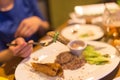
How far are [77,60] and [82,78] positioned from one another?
102mm

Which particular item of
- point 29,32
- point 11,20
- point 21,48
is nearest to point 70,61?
point 21,48

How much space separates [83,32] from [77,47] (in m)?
0.29

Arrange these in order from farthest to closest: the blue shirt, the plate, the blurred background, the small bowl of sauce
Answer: the blurred background → the blue shirt → the plate → the small bowl of sauce

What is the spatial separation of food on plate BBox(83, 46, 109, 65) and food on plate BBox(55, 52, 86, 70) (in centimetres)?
3

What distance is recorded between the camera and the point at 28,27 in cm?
155

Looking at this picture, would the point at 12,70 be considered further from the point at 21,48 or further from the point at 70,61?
the point at 70,61

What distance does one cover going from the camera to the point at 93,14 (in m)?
1.70

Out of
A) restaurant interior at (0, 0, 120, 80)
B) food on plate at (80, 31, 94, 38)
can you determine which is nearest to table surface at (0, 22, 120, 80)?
restaurant interior at (0, 0, 120, 80)

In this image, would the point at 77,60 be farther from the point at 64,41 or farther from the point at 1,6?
the point at 1,6

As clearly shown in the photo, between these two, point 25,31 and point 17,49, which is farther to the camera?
point 25,31

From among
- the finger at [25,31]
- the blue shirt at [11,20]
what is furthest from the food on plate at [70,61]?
Result: the blue shirt at [11,20]

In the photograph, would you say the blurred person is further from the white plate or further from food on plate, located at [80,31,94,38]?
food on plate, located at [80,31,94,38]

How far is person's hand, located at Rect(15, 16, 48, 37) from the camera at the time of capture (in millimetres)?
1525

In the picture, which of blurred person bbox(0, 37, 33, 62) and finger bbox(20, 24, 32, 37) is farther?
finger bbox(20, 24, 32, 37)
